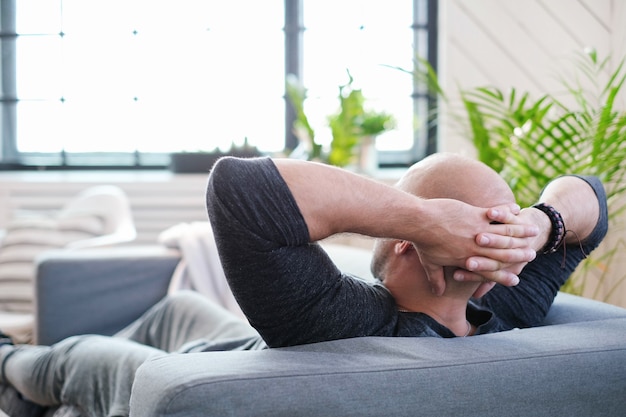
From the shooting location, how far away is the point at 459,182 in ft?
4.36

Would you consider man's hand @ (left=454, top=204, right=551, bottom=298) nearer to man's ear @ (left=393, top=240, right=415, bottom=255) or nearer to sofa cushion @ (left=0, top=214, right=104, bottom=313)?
man's ear @ (left=393, top=240, right=415, bottom=255)

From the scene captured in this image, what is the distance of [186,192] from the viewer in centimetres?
407

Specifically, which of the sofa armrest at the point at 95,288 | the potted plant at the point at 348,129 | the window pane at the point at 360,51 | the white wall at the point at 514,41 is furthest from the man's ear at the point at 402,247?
the window pane at the point at 360,51

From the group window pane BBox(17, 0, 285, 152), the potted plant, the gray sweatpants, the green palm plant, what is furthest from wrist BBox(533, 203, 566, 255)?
window pane BBox(17, 0, 285, 152)

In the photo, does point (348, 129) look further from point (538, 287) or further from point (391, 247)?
point (391, 247)

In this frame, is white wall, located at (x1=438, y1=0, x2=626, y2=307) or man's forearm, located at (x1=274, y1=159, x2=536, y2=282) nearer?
man's forearm, located at (x1=274, y1=159, x2=536, y2=282)

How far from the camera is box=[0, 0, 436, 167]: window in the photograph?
4.34 meters

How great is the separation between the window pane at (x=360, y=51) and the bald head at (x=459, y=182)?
2.93 m

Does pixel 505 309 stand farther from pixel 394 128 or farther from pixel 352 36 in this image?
pixel 352 36

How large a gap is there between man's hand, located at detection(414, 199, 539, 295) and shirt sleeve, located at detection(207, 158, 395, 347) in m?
0.16

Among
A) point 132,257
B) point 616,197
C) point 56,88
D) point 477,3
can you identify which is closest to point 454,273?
point 616,197

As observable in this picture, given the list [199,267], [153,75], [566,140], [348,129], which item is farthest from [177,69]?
[566,140]

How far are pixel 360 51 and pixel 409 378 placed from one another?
3410mm

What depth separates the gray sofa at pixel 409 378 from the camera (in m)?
1.02
